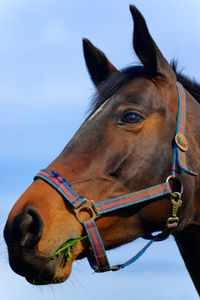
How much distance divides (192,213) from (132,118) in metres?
1.19

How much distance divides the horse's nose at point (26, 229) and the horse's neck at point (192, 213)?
1567 millimetres

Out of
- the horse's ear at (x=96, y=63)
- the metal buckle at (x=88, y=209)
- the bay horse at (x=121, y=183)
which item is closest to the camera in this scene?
the bay horse at (x=121, y=183)

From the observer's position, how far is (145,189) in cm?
412

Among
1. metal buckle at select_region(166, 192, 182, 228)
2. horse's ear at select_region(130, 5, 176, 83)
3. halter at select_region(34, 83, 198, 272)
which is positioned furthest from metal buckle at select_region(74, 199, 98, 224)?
horse's ear at select_region(130, 5, 176, 83)

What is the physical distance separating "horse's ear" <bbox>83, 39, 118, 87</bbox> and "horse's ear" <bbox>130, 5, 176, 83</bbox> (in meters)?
0.77

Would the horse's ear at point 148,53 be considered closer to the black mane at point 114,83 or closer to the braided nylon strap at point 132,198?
the black mane at point 114,83

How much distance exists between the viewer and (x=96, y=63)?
5477 mm

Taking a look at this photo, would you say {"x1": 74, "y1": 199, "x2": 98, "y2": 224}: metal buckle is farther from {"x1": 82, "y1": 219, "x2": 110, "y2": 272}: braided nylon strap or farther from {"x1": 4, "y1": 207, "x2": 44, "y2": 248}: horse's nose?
{"x1": 4, "y1": 207, "x2": 44, "y2": 248}: horse's nose

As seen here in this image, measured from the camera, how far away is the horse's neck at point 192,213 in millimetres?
4414

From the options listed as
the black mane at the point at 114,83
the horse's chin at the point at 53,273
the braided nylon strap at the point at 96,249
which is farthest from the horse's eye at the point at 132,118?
the horse's chin at the point at 53,273

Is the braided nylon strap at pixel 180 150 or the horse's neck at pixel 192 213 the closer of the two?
the braided nylon strap at pixel 180 150

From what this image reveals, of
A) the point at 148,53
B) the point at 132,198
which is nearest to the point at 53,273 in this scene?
the point at 132,198

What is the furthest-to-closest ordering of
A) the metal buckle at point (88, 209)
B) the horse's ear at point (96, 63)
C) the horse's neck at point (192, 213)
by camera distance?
the horse's ear at point (96, 63)
the horse's neck at point (192, 213)
the metal buckle at point (88, 209)

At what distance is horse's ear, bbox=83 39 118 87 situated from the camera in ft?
17.7
